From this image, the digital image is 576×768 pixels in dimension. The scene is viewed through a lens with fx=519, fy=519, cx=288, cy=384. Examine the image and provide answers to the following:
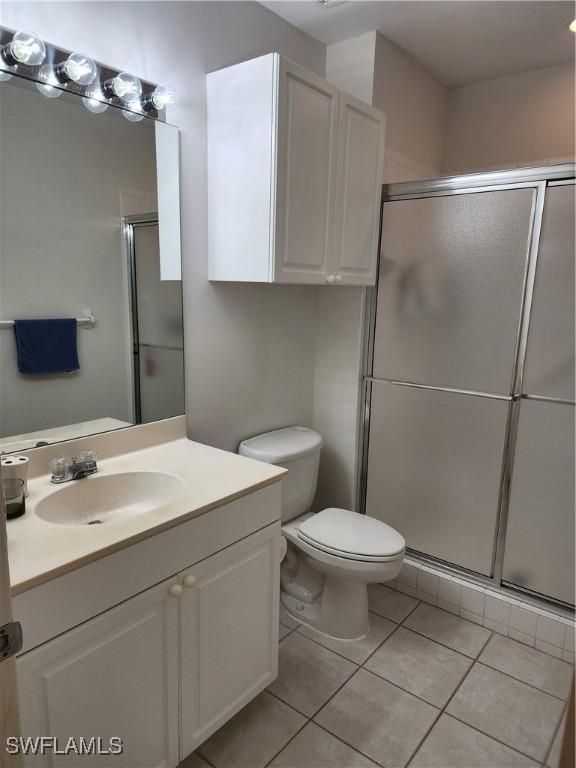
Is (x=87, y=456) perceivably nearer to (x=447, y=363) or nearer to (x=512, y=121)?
(x=447, y=363)

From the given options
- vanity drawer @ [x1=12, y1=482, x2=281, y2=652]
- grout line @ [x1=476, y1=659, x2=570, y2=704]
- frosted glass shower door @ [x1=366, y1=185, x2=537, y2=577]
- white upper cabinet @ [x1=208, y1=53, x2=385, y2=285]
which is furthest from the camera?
frosted glass shower door @ [x1=366, y1=185, x2=537, y2=577]

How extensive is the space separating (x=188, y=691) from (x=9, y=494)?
2.34 feet

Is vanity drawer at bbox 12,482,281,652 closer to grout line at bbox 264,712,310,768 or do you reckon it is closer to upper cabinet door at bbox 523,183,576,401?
grout line at bbox 264,712,310,768

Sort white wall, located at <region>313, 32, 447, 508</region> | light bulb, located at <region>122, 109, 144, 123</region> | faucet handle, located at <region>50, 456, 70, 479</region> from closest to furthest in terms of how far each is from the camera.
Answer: faucet handle, located at <region>50, 456, 70, 479</region> → light bulb, located at <region>122, 109, 144, 123</region> → white wall, located at <region>313, 32, 447, 508</region>

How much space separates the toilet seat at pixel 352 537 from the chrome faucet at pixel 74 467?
918 millimetres

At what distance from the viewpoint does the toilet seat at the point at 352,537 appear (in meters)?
1.98

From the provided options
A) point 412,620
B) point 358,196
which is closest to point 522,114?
point 358,196

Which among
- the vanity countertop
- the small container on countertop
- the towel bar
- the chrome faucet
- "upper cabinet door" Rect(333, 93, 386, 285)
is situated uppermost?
"upper cabinet door" Rect(333, 93, 386, 285)

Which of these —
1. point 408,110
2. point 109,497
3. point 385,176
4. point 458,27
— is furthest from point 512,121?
point 109,497

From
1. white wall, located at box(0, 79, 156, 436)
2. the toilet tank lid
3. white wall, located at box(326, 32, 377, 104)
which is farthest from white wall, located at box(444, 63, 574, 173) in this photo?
white wall, located at box(0, 79, 156, 436)

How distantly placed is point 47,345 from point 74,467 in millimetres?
373

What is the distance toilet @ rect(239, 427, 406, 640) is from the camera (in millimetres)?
1996

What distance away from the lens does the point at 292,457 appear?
→ 2191 millimetres

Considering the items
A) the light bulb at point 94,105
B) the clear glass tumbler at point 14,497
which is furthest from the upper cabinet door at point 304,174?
the clear glass tumbler at point 14,497
